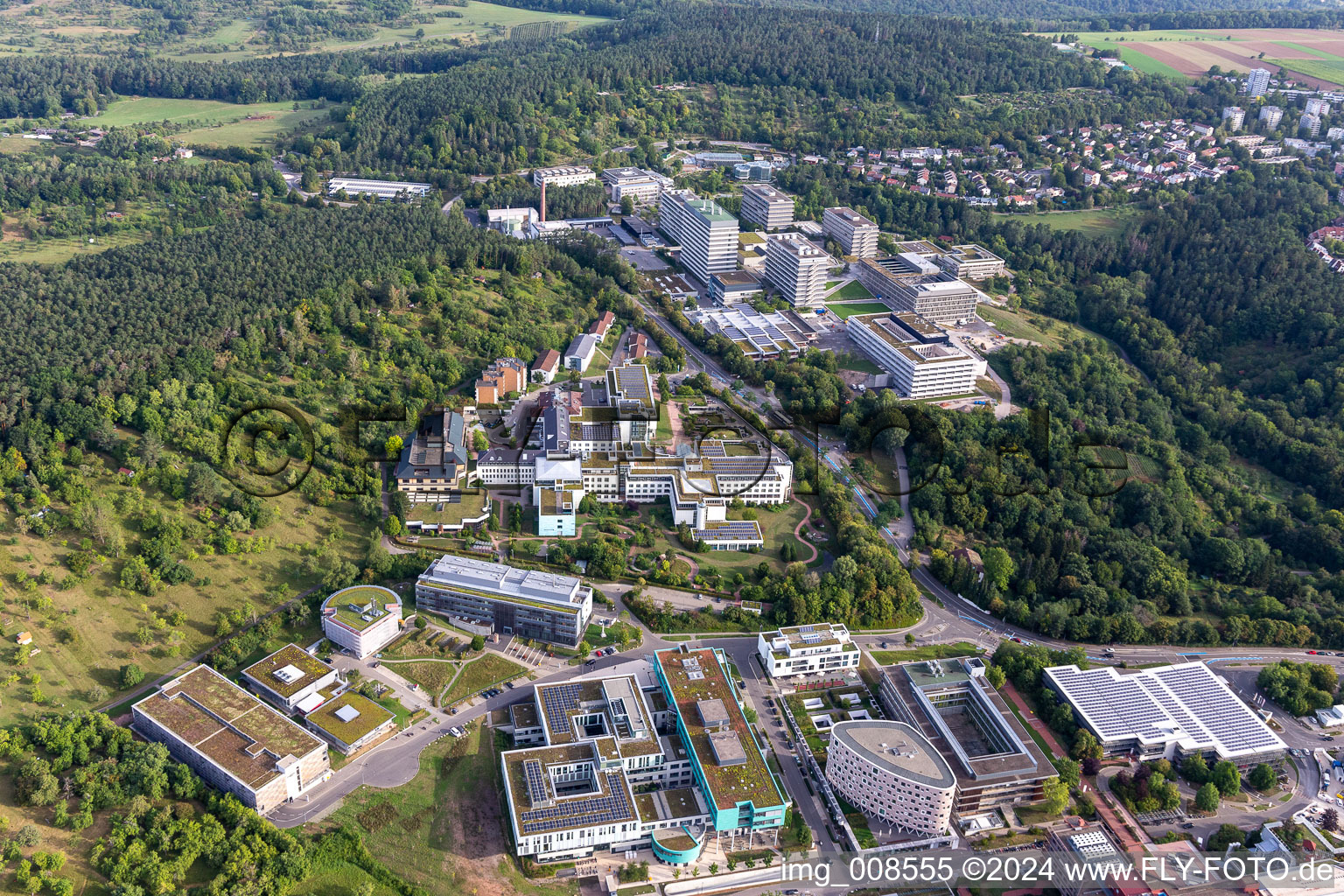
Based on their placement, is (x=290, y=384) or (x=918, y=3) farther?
(x=918, y=3)

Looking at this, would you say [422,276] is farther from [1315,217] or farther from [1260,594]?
[1315,217]

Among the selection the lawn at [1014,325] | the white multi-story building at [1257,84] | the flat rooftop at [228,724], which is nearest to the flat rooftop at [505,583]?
the flat rooftop at [228,724]

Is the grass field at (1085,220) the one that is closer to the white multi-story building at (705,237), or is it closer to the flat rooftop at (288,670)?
the white multi-story building at (705,237)

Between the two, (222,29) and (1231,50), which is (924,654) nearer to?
(1231,50)

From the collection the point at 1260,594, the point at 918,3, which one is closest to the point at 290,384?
the point at 1260,594

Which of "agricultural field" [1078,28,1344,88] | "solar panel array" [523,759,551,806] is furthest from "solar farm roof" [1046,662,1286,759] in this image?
"agricultural field" [1078,28,1344,88]

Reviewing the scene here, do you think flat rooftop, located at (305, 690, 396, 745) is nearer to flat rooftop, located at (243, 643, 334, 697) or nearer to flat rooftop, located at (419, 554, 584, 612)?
flat rooftop, located at (243, 643, 334, 697)
